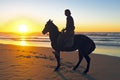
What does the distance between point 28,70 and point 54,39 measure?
1637 mm

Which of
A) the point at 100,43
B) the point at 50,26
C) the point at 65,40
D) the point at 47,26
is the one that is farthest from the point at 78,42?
the point at 100,43

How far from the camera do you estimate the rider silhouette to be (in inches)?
378

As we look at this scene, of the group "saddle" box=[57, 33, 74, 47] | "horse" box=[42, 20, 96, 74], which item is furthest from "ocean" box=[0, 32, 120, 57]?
"saddle" box=[57, 33, 74, 47]

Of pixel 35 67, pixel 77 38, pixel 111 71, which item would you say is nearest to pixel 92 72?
pixel 111 71

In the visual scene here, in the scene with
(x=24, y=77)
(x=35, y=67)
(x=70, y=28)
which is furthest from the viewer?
(x=35, y=67)

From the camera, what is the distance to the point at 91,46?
9.94 m

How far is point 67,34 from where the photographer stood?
9.70m

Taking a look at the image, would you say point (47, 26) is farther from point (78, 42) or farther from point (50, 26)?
point (78, 42)

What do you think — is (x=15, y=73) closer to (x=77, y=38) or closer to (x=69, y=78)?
(x=69, y=78)

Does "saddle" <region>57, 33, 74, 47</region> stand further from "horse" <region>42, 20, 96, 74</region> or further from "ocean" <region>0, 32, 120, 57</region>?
"ocean" <region>0, 32, 120, 57</region>

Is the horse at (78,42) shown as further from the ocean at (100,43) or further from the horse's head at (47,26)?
the ocean at (100,43)

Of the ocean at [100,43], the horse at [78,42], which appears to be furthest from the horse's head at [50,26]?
the ocean at [100,43]

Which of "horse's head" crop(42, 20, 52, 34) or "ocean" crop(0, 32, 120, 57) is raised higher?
"horse's head" crop(42, 20, 52, 34)

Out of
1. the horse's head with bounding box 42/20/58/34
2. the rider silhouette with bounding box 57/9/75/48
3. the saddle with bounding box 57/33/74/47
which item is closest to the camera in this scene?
the rider silhouette with bounding box 57/9/75/48
